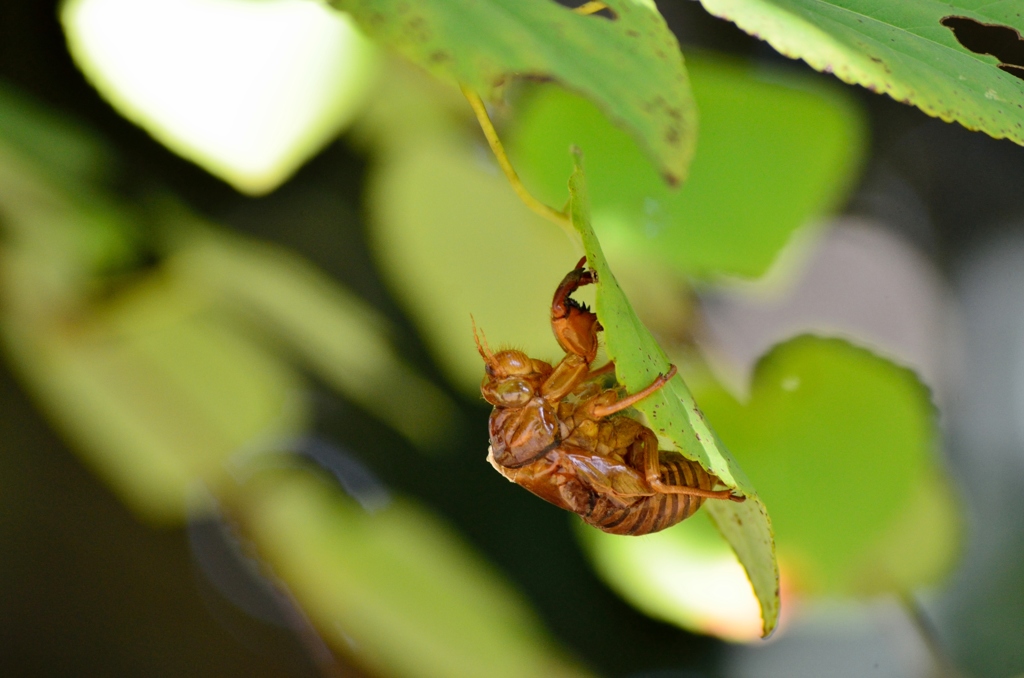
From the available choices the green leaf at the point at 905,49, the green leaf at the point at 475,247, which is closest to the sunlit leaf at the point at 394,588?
the green leaf at the point at 475,247

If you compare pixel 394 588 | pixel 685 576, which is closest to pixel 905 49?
pixel 685 576

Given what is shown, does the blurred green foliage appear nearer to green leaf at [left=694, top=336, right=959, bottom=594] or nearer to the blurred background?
the blurred background

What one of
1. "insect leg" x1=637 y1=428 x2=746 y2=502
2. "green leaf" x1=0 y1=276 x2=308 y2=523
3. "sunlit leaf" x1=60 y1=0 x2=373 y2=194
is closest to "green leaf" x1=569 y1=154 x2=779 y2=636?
"insect leg" x1=637 y1=428 x2=746 y2=502

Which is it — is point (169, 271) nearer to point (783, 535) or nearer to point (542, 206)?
point (542, 206)

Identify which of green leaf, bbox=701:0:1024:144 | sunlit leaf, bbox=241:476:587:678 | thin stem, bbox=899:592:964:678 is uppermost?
green leaf, bbox=701:0:1024:144

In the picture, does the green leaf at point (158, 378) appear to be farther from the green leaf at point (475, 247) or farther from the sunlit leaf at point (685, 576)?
the sunlit leaf at point (685, 576)

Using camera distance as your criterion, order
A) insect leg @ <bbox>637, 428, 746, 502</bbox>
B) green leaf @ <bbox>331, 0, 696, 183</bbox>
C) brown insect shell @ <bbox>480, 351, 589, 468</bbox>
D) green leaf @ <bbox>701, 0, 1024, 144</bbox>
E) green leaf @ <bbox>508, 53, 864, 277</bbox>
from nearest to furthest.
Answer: green leaf @ <bbox>331, 0, 696, 183</bbox>, green leaf @ <bbox>701, 0, 1024, 144</bbox>, insect leg @ <bbox>637, 428, 746, 502</bbox>, brown insect shell @ <bbox>480, 351, 589, 468</bbox>, green leaf @ <bbox>508, 53, 864, 277</bbox>

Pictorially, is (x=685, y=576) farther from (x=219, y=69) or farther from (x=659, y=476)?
(x=219, y=69)
